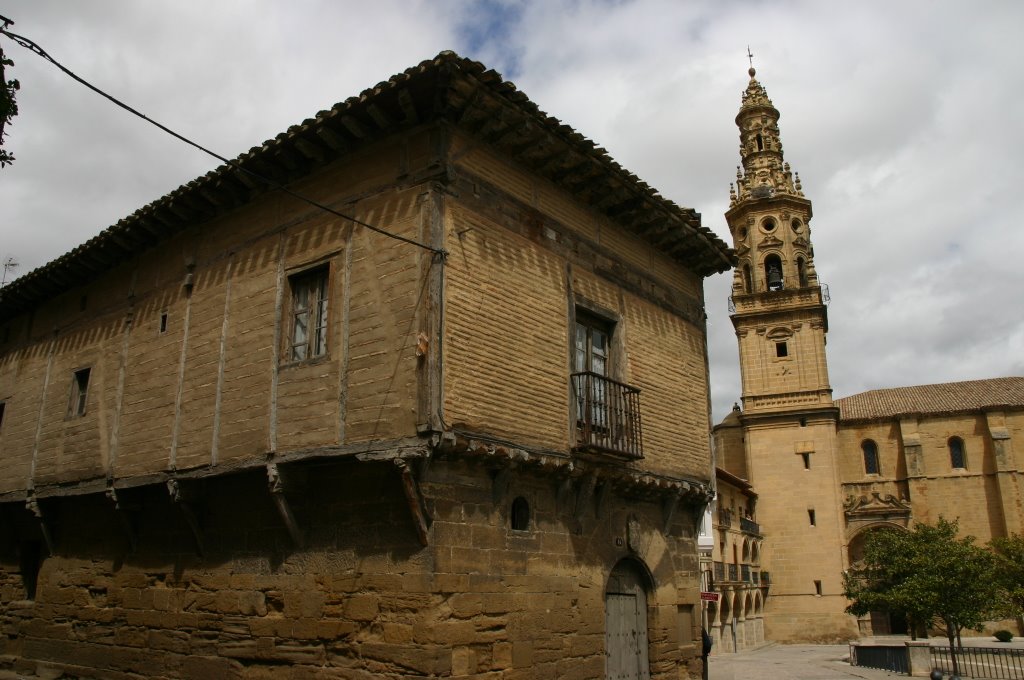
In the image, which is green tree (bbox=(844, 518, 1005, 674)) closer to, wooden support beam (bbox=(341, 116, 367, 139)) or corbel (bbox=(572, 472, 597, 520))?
corbel (bbox=(572, 472, 597, 520))

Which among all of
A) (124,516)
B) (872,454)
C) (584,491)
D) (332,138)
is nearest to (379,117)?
(332,138)

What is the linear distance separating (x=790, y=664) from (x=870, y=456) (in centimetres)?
2197

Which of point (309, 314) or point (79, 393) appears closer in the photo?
point (309, 314)

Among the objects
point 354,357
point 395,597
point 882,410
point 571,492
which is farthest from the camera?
point 882,410

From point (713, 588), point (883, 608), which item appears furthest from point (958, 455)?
point (713, 588)

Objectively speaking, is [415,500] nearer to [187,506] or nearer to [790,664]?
[187,506]

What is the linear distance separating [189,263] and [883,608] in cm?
2727

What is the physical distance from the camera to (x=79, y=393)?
14852 mm

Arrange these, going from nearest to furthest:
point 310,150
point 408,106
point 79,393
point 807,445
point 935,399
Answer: point 408,106
point 310,150
point 79,393
point 807,445
point 935,399

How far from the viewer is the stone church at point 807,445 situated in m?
38.8

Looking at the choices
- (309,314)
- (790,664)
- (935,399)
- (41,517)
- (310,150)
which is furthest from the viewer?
(935,399)

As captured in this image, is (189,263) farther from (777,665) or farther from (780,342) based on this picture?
(780,342)

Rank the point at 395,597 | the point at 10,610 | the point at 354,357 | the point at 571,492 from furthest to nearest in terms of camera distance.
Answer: the point at 10,610 < the point at 571,492 < the point at 354,357 < the point at 395,597

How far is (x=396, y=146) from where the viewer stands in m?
10.6
